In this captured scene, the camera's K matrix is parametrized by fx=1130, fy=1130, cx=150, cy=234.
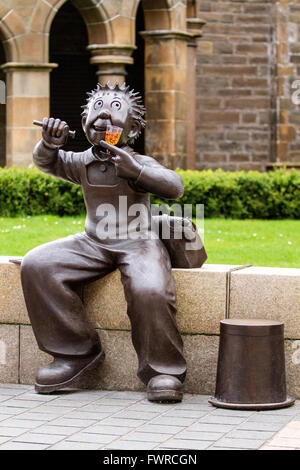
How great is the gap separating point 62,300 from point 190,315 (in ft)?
2.57

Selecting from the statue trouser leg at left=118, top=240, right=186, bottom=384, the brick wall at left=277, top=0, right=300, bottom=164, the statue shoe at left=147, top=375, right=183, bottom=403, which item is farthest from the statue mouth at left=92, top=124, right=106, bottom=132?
the brick wall at left=277, top=0, right=300, bottom=164

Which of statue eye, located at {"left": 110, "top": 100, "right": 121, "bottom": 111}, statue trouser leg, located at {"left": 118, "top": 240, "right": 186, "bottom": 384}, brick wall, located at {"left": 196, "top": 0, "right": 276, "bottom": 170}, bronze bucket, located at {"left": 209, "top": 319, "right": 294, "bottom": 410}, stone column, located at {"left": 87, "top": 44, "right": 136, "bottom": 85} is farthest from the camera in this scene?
brick wall, located at {"left": 196, "top": 0, "right": 276, "bottom": 170}

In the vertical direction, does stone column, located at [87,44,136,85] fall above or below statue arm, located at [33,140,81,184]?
above

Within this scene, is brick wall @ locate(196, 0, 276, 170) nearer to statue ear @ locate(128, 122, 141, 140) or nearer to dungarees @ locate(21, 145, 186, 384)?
statue ear @ locate(128, 122, 141, 140)

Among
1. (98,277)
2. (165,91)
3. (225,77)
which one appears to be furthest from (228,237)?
(225,77)

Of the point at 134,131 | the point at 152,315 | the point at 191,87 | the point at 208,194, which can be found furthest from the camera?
the point at 191,87

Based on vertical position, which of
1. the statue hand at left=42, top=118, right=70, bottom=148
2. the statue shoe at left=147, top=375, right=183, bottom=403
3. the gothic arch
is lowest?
the statue shoe at left=147, top=375, right=183, bottom=403

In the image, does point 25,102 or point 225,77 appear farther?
point 225,77

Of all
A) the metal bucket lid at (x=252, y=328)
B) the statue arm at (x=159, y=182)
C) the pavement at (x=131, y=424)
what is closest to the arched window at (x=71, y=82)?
the statue arm at (x=159, y=182)

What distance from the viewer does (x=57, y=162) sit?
23.0 ft

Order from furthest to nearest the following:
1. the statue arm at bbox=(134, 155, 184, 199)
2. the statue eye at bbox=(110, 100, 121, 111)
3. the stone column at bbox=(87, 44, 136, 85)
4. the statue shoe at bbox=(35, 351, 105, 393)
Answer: the stone column at bbox=(87, 44, 136, 85), the statue eye at bbox=(110, 100, 121, 111), the statue shoe at bbox=(35, 351, 105, 393), the statue arm at bbox=(134, 155, 184, 199)

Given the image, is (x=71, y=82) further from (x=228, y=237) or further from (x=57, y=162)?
(x=57, y=162)

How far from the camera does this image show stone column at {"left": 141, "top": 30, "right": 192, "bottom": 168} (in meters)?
17.1

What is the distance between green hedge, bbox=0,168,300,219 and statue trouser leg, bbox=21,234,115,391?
19.6 feet
